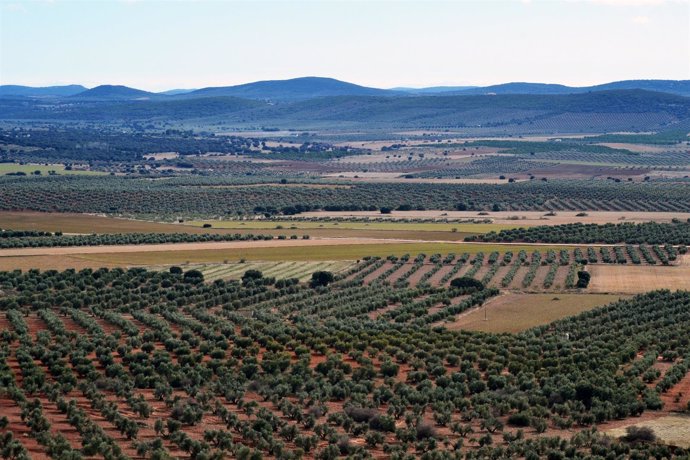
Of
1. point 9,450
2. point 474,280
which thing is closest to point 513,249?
point 474,280

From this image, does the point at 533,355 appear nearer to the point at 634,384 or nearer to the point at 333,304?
the point at 634,384

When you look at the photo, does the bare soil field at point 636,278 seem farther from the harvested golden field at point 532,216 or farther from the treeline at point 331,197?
the treeline at point 331,197

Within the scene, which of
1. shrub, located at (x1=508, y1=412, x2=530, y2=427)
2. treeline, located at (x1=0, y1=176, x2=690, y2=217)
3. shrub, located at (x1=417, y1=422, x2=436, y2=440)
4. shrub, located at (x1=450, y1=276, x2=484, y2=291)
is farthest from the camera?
Result: treeline, located at (x1=0, y1=176, x2=690, y2=217)

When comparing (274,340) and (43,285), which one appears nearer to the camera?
(274,340)

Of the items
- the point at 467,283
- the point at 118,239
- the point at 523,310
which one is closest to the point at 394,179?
the point at 118,239

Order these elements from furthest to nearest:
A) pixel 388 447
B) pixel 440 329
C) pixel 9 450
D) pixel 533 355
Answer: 1. pixel 440 329
2. pixel 533 355
3. pixel 388 447
4. pixel 9 450

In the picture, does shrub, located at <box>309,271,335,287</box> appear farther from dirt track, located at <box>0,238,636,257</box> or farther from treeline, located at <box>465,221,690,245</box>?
treeline, located at <box>465,221,690,245</box>

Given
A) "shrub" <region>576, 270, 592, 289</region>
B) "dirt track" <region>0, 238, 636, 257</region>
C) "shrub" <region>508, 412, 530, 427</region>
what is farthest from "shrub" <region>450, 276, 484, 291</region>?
"shrub" <region>508, 412, 530, 427</region>
